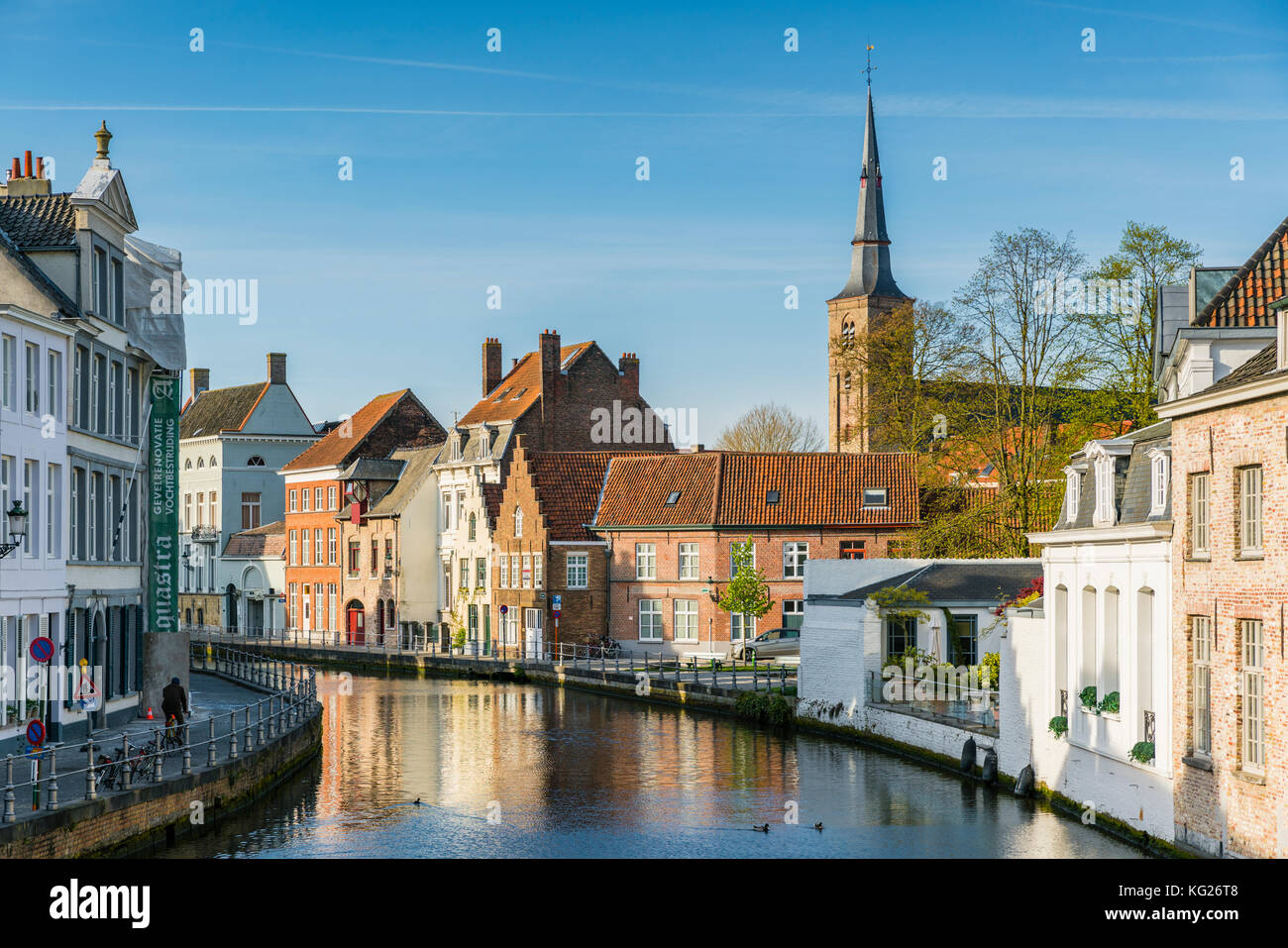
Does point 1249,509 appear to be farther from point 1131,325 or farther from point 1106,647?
point 1131,325

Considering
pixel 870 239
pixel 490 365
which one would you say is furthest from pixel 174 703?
pixel 870 239

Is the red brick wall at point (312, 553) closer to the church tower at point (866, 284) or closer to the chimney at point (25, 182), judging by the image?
the church tower at point (866, 284)

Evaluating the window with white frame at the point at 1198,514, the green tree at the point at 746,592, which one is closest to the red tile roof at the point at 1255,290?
the window with white frame at the point at 1198,514

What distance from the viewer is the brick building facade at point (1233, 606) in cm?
1778

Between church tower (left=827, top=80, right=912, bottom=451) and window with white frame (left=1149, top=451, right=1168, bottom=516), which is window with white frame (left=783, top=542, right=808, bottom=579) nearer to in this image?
church tower (left=827, top=80, right=912, bottom=451)

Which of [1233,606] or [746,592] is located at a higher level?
[1233,606]

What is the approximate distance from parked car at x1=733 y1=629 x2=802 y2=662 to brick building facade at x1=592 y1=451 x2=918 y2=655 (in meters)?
2.43

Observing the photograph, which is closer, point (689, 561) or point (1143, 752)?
point (1143, 752)

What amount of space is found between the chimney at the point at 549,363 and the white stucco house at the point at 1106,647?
44262mm

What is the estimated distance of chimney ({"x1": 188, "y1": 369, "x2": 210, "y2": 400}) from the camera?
10381cm

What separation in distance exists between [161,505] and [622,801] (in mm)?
12738

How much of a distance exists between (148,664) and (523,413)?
121 ft

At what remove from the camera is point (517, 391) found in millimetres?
72938
